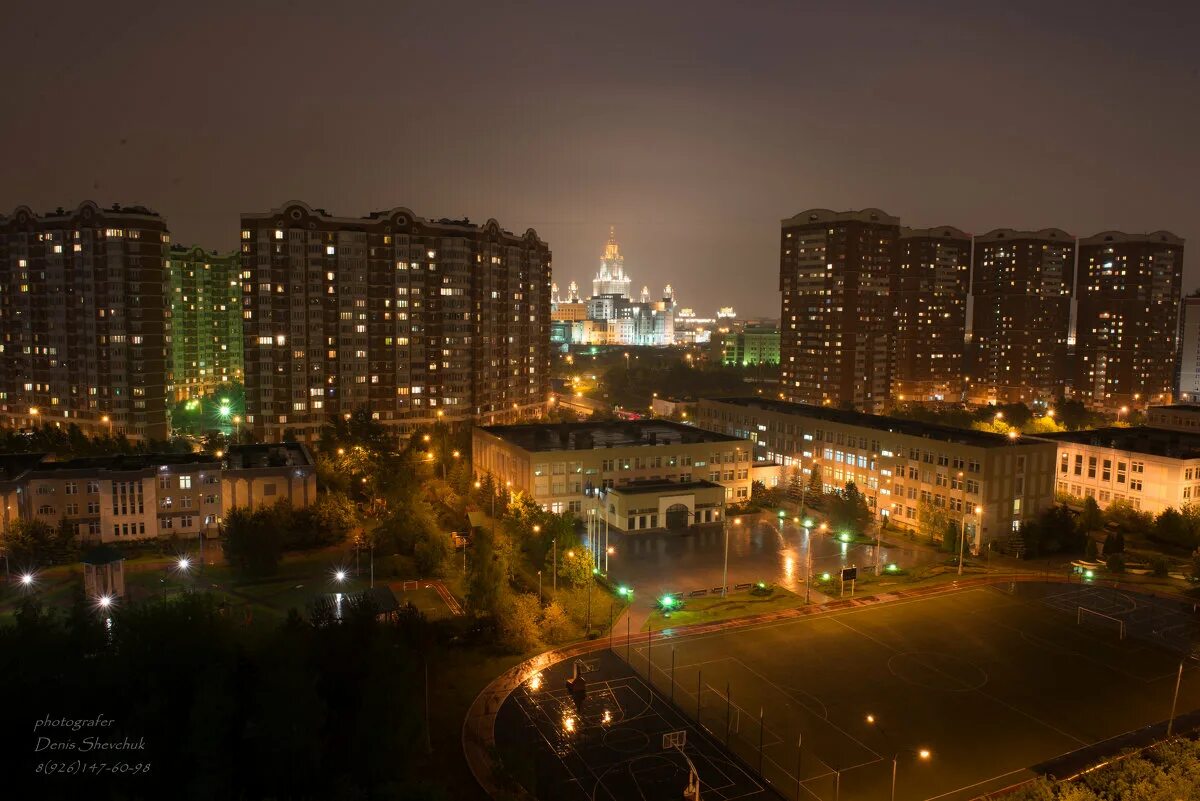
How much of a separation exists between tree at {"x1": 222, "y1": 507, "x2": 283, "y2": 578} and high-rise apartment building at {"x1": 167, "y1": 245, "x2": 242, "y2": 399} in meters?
55.7

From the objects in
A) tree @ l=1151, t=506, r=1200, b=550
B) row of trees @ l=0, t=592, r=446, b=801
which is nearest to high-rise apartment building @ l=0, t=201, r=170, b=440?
row of trees @ l=0, t=592, r=446, b=801

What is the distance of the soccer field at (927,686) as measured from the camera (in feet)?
69.9

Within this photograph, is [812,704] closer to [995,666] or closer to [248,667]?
[995,666]

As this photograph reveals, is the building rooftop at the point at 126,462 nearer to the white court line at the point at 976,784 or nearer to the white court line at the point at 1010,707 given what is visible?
the white court line at the point at 1010,707

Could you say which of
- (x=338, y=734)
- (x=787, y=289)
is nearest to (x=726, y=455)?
(x=338, y=734)

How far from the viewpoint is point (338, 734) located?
63.1ft

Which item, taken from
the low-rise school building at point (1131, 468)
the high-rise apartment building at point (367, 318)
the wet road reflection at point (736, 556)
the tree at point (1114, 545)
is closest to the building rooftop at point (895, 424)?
the low-rise school building at point (1131, 468)

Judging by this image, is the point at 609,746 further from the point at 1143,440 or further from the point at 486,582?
the point at 1143,440

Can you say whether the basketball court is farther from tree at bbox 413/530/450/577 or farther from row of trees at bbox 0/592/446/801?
tree at bbox 413/530/450/577

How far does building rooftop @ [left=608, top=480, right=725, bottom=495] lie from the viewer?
4465 centimetres

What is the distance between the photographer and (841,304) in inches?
3302

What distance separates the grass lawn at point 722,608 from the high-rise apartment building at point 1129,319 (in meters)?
76.5

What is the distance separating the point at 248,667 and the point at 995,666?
22.5 metres

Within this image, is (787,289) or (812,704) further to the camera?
(787,289)
